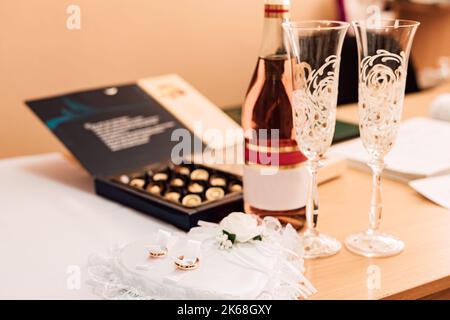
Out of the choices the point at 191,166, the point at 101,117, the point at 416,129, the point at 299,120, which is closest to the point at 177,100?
the point at 101,117

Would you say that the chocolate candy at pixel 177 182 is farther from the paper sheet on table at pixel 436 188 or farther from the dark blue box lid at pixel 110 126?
the paper sheet on table at pixel 436 188

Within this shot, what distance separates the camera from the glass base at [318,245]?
0.85 meters

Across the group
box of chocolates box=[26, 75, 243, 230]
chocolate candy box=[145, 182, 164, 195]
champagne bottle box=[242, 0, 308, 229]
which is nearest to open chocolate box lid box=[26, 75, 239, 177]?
box of chocolates box=[26, 75, 243, 230]

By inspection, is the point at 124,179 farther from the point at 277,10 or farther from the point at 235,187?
the point at 277,10

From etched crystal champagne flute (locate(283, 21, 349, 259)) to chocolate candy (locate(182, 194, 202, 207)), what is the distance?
0.65 ft

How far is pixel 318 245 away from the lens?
0.87m

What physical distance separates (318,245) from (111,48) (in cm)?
121

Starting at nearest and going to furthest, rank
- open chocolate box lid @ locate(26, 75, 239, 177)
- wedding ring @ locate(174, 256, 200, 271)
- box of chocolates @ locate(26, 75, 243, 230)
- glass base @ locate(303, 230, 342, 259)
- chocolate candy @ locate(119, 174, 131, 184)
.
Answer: wedding ring @ locate(174, 256, 200, 271) < glass base @ locate(303, 230, 342, 259) < box of chocolates @ locate(26, 75, 243, 230) < chocolate candy @ locate(119, 174, 131, 184) < open chocolate box lid @ locate(26, 75, 239, 177)

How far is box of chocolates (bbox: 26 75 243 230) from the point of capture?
0.99m

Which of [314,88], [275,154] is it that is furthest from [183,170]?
[314,88]

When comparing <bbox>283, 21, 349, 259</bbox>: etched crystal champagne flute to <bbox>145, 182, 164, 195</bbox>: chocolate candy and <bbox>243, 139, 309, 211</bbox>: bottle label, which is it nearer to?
<bbox>243, 139, 309, 211</bbox>: bottle label

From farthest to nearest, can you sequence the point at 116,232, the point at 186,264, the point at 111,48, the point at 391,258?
the point at 111,48, the point at 116,232, the point at 391,258, the point at 186,264

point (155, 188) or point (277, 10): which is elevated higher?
point (277, 10)
